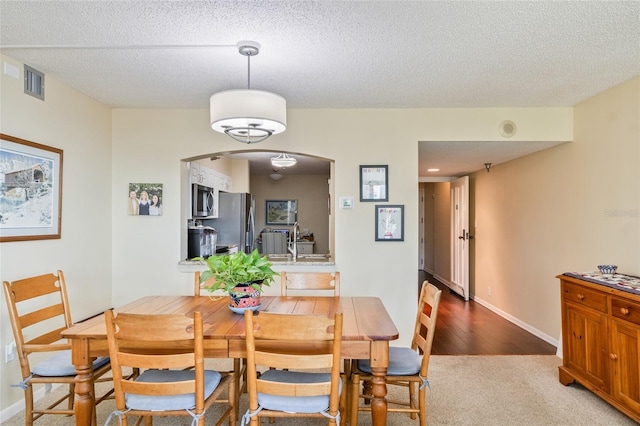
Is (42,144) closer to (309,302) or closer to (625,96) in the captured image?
(309,302)

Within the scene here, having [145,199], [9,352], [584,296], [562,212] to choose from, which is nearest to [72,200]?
[145,199]

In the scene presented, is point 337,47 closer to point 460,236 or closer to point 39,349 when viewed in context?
point 39,349

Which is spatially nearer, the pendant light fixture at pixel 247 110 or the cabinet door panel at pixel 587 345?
the pendant light fixture at pixel 247 110

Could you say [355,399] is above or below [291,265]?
below

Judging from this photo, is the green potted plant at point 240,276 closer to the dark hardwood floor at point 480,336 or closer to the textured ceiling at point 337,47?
the textured ceiling at point 337,47

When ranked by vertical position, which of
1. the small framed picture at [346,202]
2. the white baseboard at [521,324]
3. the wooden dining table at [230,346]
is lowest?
the white baseboard at [521,324]

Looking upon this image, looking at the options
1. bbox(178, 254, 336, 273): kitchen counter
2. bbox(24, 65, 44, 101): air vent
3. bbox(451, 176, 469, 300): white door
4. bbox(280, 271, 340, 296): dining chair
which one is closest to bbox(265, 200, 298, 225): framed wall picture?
bbox(451, 176, 469, 300): white door

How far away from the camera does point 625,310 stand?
8.35 ft

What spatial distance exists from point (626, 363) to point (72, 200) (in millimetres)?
4205

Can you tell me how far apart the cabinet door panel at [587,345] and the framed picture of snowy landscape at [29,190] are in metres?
4.03

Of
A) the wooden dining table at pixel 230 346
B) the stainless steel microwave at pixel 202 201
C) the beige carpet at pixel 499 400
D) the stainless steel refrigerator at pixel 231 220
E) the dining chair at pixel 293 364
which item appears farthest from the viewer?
the stainless steel refrigerator at pixel 231 220

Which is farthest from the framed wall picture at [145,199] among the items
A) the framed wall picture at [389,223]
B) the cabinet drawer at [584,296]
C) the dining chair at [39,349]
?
the cabinet drawer at [584,296]

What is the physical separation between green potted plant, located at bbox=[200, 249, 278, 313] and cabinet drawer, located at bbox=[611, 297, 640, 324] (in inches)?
88.2

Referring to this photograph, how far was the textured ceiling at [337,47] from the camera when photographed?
6.89ft
